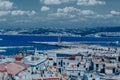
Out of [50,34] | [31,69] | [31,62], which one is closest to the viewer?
[31,69]

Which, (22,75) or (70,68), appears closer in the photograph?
(22,75)

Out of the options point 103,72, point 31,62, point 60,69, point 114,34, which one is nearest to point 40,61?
point 31,62

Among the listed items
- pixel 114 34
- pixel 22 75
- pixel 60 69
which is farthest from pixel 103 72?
pixel 114 34

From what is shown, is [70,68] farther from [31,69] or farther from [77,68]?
[31,69]

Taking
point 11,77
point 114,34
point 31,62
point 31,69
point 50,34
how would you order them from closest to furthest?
point 11,77 < point 31,69 < point 31,62 < point 114,34 < point 50,34

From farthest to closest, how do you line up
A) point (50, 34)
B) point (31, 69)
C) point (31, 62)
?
point (50, 34) < point (31, 62) < point (31, 69)

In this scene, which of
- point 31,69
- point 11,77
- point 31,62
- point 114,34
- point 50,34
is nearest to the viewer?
point 11,77

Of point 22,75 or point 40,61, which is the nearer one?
point 22,75

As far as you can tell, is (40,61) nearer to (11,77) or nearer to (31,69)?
(31,69)

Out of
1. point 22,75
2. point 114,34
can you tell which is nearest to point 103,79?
point 22,75
